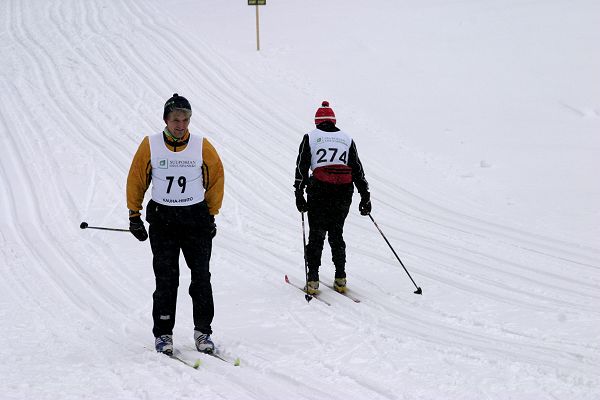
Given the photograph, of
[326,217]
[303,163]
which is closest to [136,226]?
[303,163]

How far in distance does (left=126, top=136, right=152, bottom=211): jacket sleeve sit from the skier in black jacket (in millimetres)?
2142

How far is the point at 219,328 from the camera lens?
6297mm

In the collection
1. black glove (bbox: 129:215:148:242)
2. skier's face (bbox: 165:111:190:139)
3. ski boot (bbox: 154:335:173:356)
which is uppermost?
skier's face (bbox: 165:111:190:139)

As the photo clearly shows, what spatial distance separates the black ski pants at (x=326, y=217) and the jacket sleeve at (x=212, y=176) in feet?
6.10

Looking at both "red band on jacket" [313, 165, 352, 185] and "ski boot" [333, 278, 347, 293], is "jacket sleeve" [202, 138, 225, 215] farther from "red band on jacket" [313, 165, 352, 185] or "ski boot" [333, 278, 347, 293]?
"ski boot" [333, 278, 347, 293]

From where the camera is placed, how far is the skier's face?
512 cm

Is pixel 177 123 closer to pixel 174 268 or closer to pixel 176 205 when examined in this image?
pixel 176 205

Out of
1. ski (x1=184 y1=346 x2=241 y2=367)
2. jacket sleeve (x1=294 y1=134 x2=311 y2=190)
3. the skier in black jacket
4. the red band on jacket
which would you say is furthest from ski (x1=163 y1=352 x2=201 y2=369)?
the red band on jacket

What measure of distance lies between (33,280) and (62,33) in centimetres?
1446

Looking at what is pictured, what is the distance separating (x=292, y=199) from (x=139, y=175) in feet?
20.8

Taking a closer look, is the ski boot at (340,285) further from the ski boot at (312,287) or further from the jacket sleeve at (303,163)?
the jacket sleeve at (303,163)

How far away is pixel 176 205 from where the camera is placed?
5.33 metres

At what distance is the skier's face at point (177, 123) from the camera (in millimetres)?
5117

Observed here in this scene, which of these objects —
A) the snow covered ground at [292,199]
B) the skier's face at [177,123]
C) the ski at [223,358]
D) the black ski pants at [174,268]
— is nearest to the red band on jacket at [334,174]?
the snow covered ground at [292,199]
